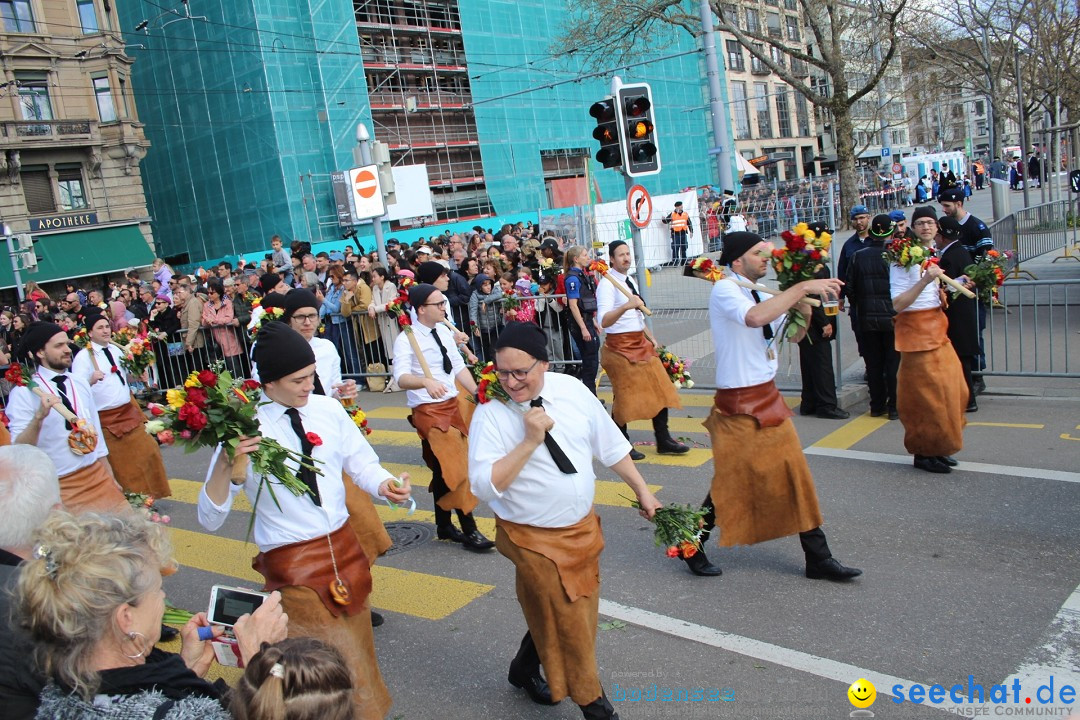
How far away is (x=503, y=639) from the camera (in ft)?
16.8

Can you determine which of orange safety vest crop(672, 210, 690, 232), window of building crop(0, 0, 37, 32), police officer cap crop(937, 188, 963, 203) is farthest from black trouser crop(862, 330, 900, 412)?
window of building crop(0, 0, 37, 32)

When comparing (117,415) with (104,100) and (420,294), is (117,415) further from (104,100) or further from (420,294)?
(104,100)

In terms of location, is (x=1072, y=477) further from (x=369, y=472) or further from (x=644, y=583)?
(x=369, y=472)

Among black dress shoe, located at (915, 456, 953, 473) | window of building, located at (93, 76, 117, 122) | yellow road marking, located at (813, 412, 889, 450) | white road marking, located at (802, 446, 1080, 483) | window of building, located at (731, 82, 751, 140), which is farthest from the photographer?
window of building, located at (731, 82, 751, 140)

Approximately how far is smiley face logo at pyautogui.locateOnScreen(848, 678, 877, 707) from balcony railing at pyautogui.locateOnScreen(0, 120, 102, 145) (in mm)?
39293

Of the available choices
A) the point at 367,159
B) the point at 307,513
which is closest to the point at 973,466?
the point at 307,513

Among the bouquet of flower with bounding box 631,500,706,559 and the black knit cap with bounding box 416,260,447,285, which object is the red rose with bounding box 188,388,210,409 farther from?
the black knit cap with bounding box 416,260,447,285

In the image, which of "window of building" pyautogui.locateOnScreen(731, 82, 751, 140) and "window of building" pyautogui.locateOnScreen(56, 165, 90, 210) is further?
"window of building" pyautogui.locateOnScreen(731, 82, 751, 140)

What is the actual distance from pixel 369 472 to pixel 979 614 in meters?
3.40

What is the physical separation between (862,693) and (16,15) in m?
42.1

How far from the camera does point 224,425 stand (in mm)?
3865

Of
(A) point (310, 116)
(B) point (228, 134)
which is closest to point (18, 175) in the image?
(B) point (228, 134)

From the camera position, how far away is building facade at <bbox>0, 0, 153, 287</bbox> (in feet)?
116

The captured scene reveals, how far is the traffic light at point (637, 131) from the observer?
11.5 metres
